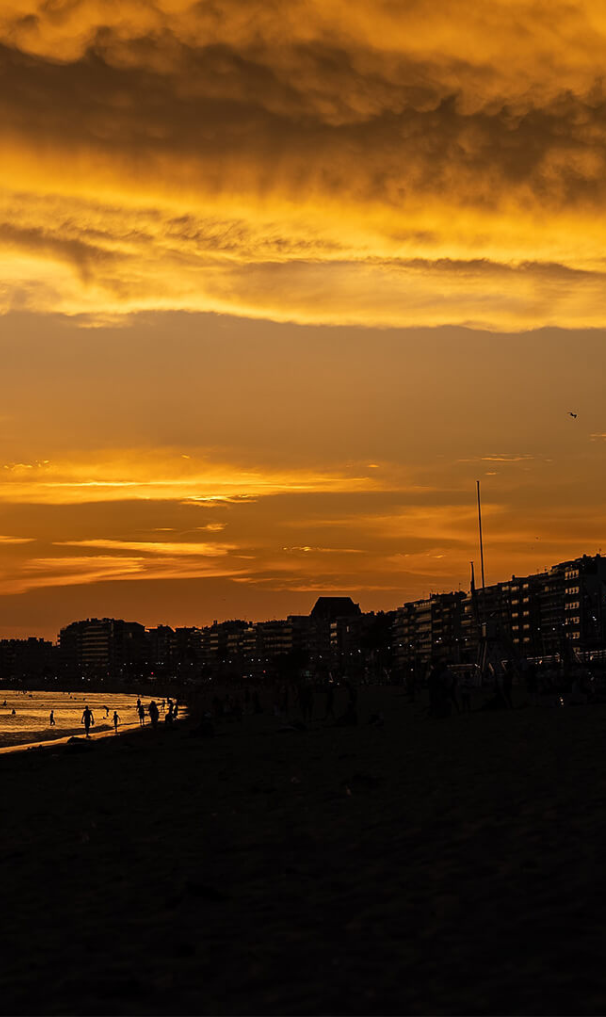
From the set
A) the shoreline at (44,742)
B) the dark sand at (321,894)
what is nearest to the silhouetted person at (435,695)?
the shoreline at (44,742)

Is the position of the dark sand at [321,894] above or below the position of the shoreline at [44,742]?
above

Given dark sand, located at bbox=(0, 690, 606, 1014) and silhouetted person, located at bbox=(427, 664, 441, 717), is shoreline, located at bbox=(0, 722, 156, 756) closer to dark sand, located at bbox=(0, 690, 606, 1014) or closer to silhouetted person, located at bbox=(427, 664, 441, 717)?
silhouetted person, located at bbox=(427, 664, 441, 717)

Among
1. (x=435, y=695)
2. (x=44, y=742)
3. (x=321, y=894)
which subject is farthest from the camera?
(x=44, y=742)

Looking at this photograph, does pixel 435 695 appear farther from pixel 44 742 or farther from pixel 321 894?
pixel 321 894

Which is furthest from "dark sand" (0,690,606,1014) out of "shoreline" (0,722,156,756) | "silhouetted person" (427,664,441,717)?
"shoreline" (0,722,156,756)

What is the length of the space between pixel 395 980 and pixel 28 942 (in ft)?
13.8

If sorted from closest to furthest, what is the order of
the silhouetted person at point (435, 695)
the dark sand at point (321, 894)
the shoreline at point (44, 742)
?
1. the dark sand at point (321, 894)
2. the silhouetted person at point (435, 695)
3. the shoreline at point (44, 742)

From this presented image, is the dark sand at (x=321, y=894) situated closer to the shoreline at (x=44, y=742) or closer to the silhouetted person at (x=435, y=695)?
the silhouetted person at (x=435, y=695)

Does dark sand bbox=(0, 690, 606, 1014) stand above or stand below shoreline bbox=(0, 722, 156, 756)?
above

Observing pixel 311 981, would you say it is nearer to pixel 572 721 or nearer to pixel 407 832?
pixel 407 832

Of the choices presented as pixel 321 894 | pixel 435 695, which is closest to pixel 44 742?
pixel 435 695

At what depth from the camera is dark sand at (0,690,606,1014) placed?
27.0 ft

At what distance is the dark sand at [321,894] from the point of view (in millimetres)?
8219

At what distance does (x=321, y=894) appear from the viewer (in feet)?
38.0
